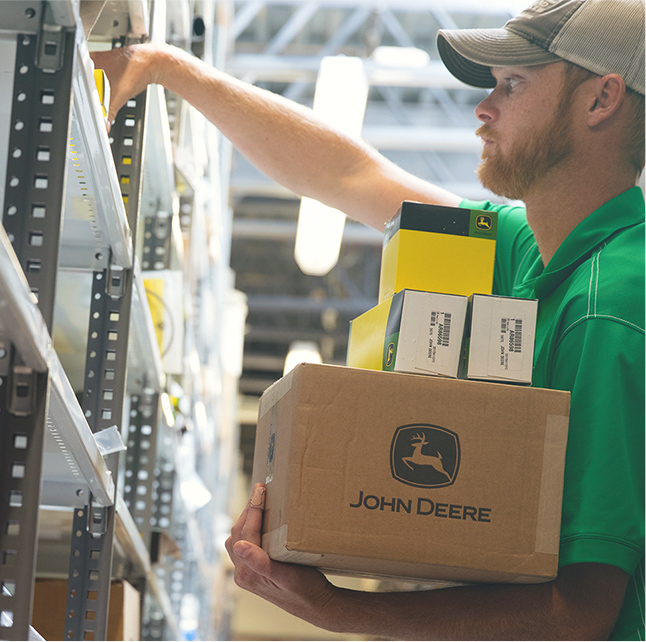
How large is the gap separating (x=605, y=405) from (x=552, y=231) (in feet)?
1.75

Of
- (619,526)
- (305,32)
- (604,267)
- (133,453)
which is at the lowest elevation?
(133,453)

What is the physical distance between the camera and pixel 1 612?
1162 mm

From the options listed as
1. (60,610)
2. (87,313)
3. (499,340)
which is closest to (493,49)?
(499,340)

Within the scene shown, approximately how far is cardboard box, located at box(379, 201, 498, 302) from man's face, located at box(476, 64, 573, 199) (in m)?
0.38

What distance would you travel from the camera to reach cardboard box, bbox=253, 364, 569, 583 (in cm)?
130

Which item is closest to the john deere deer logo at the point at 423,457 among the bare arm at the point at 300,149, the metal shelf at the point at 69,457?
the metal shelf at the point at 69,457

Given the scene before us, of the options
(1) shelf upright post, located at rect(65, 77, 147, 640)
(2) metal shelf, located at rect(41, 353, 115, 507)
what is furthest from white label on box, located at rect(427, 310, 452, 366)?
(1) shelf upright post, located at rect(65, 77, 147, 640)

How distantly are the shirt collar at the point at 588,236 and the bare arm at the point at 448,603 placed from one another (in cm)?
58

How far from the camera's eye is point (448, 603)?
1.46m

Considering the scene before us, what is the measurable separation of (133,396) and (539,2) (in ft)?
6.05

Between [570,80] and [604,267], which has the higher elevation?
[570,80]

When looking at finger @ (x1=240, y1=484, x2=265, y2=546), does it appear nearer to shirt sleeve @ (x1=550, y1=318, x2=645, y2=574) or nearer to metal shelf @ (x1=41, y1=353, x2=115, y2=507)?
metal shelf @ (x1=41, y1=353, x2=115, y2=507)

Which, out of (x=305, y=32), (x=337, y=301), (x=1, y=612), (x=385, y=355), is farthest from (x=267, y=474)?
(x=337, y=301)

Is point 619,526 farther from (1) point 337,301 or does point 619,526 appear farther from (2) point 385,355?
(1) point 337,301
